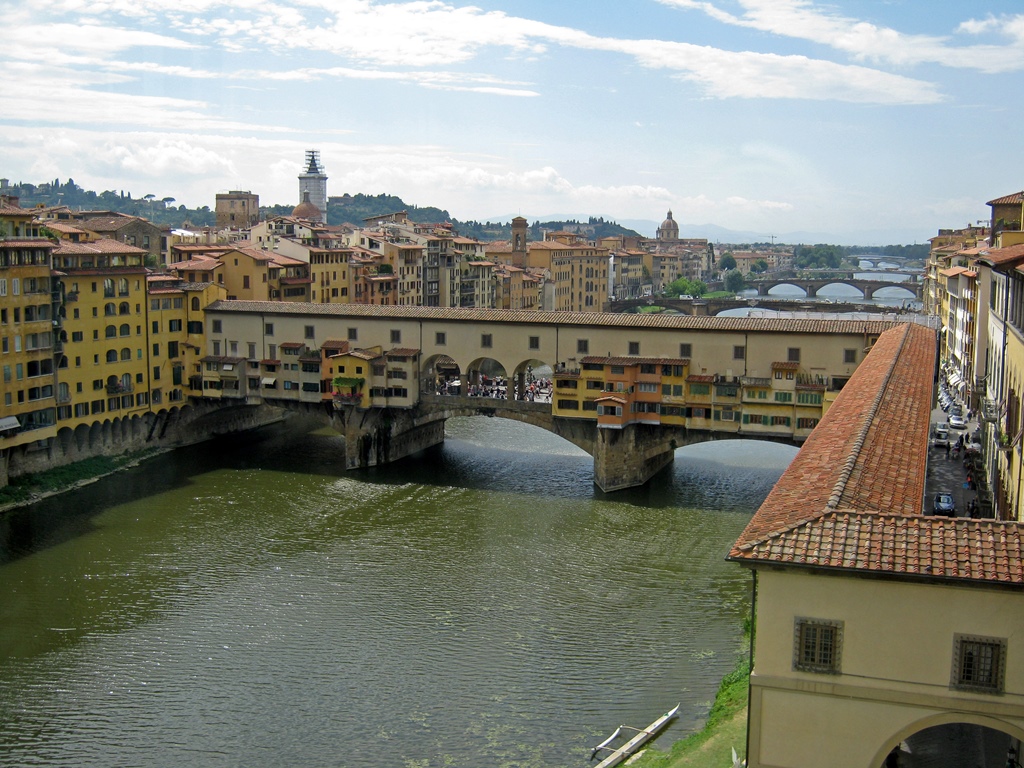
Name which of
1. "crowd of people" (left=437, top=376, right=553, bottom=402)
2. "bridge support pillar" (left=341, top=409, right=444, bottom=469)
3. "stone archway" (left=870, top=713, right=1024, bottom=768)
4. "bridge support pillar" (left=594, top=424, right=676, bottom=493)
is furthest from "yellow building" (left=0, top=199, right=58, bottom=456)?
"stone archway" (left=870, top=713, right=1024, bottom=768)

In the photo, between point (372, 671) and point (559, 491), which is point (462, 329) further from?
point (372, 671)

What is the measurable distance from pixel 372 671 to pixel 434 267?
54.1m

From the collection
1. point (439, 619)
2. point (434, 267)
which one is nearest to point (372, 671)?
point (439, 619)

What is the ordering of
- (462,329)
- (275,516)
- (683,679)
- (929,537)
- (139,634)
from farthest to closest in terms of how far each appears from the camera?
(462,329), (275,516), (139,634), (683,679), (929,537)

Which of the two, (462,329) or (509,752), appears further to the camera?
(462,329)

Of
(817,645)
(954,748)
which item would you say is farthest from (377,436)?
(817,645)

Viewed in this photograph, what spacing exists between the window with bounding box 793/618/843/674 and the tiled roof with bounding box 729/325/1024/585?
33.2 inches

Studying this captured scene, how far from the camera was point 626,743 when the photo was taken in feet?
64.1

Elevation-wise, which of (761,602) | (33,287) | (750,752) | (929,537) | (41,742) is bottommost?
(41,742)

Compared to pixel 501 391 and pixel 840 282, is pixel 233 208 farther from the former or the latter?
pixel 840 282

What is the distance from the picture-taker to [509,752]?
63.6 ft

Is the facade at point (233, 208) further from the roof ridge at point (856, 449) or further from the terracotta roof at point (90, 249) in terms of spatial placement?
the roof ridge at point (856, 449)

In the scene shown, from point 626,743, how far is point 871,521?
825 cm

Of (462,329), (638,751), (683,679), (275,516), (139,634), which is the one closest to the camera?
(638,751)
